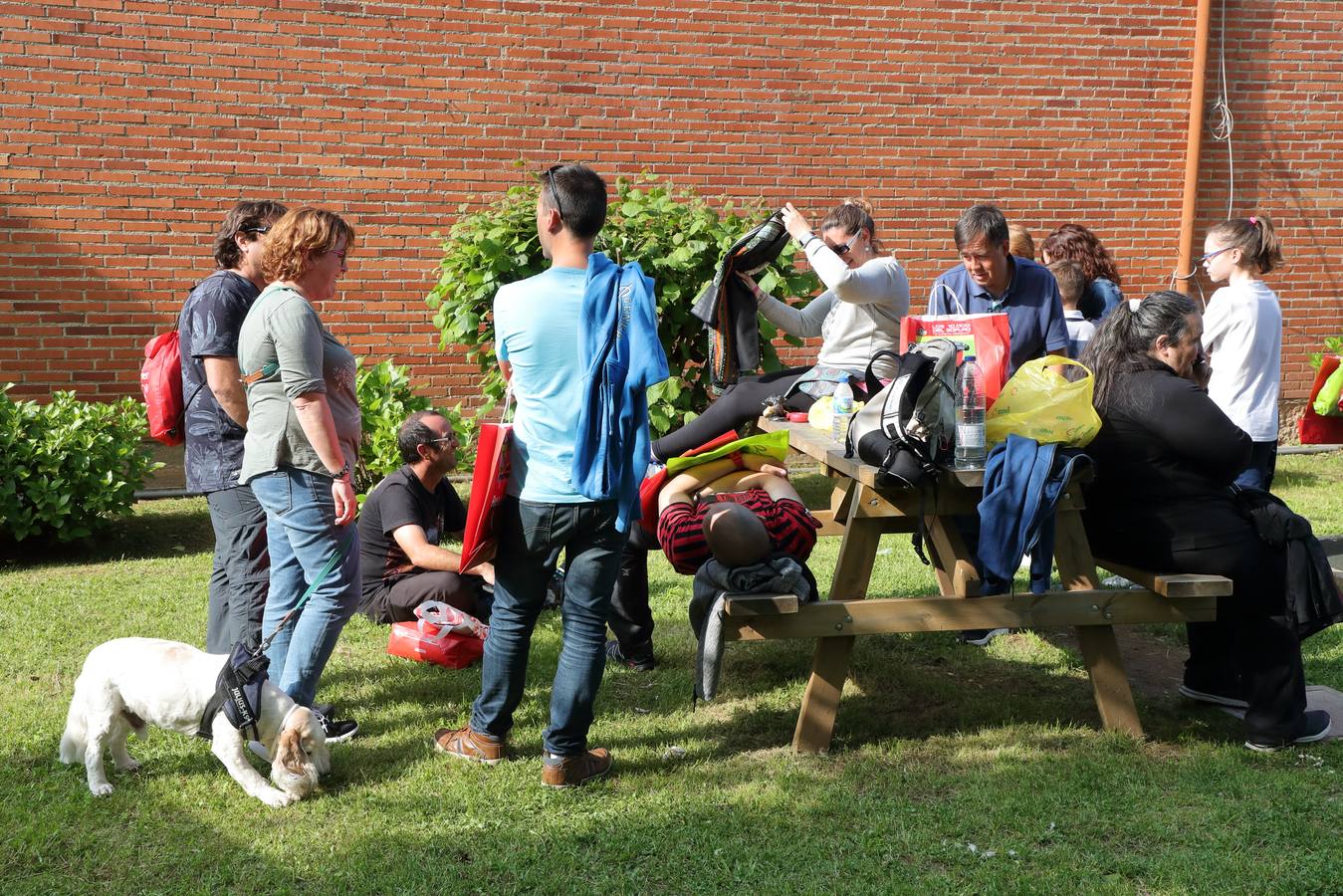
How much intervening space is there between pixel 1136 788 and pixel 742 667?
1781mm

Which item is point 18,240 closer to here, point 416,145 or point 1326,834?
point 416,145

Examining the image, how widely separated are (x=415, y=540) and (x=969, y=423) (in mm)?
2570

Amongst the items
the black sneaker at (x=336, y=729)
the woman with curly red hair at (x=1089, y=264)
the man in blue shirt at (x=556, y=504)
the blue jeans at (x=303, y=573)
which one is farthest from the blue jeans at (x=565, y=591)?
the woman with curly red hair at (x=1089, y=264)

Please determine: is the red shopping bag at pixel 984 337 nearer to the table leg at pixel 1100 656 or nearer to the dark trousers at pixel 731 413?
the table leg at pixel 1100 656

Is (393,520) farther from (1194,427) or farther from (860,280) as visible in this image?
(1194,427)

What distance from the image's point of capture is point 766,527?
4.36 metres

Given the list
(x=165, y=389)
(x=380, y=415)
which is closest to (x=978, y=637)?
(x=165, y=389)

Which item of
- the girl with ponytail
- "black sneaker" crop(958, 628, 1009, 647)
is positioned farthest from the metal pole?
"black sneaker" crop(958, 628, 1009, 647)

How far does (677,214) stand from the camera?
8.02 metres

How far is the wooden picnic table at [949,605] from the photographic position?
13.1 ft

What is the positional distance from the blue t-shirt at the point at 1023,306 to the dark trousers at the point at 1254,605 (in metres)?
1.18

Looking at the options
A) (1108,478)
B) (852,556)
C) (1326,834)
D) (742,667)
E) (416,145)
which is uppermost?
(416,145)

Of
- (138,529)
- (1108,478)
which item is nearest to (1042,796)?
(1108,478)

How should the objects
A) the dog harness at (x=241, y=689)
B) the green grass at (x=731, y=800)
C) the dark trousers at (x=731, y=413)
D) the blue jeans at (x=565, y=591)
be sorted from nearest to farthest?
the green grass at (x=731, y=800), the dog harness at (x=241, y=689), the blue jeans at (x=565, y=591), the dark trousers at (x=731, y=413)
